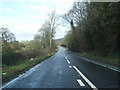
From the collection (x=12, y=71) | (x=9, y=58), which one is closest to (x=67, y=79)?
(x=12, y=71)

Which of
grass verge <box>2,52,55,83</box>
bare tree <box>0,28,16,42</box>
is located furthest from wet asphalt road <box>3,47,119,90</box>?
bare tree <box>0,28,16,42</box>

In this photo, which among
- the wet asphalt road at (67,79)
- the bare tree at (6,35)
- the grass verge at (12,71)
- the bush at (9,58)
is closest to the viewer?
the wet asphalt road at (67,79)

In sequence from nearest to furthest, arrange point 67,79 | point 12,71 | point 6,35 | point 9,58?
1. point 67,79
2. point 12,71
3. point 9,58
4. point 6,35

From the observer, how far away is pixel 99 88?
9016 millimetres

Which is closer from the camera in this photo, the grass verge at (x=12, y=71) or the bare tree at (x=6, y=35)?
the grass verge at (x=12, y=71)

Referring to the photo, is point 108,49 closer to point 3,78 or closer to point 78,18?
point 3,78

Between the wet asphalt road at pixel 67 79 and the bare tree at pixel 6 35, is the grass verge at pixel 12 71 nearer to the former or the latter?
the wet asphalt road at pixel 67 79

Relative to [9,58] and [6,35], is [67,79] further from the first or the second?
[6,35]

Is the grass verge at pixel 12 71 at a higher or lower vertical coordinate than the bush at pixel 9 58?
lower

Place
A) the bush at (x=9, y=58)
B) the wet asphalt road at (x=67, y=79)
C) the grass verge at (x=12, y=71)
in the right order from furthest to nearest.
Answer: the bush at (x=9, y=58)
the grass verge at (x=12, y=71)
the wet asphalt road at (x=67, y=79)

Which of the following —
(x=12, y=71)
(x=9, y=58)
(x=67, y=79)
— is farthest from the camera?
(x=9, y=58)

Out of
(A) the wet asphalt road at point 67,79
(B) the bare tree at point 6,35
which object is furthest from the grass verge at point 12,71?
(B) the bare tree at point 6,35

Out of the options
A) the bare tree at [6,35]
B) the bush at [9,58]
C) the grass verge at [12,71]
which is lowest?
the grass verge at [12,71]

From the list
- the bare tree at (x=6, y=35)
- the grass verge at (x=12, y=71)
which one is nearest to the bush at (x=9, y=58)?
the grass verge at (x=12, y=71)
